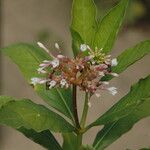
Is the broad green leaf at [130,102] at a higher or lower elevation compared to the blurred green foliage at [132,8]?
lower

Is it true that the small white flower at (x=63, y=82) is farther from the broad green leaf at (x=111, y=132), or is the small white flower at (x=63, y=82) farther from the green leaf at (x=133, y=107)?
the broad green leaf at (x=111, y=132)

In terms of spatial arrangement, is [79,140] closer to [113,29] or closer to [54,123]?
[54,123]

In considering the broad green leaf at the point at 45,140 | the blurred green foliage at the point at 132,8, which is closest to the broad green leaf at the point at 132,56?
the broad green leaf at the point at 45,140

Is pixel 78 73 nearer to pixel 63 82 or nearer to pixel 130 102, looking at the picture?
pixel 63 82

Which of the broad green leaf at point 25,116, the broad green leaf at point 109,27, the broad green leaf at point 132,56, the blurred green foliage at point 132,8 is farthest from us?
the blurred green foliage at point 132,8

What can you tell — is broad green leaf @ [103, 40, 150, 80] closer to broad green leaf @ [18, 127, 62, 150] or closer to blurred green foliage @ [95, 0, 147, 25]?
broad green leaf @ [18, 127, 62, 150]

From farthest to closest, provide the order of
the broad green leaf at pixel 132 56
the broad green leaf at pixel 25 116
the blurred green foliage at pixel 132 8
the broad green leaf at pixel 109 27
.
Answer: the blurred green foliage at pixel 132 8, the broad green leaf at pixel 109 27, the broad green leaf at pixel 132 56, the broad green leaf at pixel 25 116
